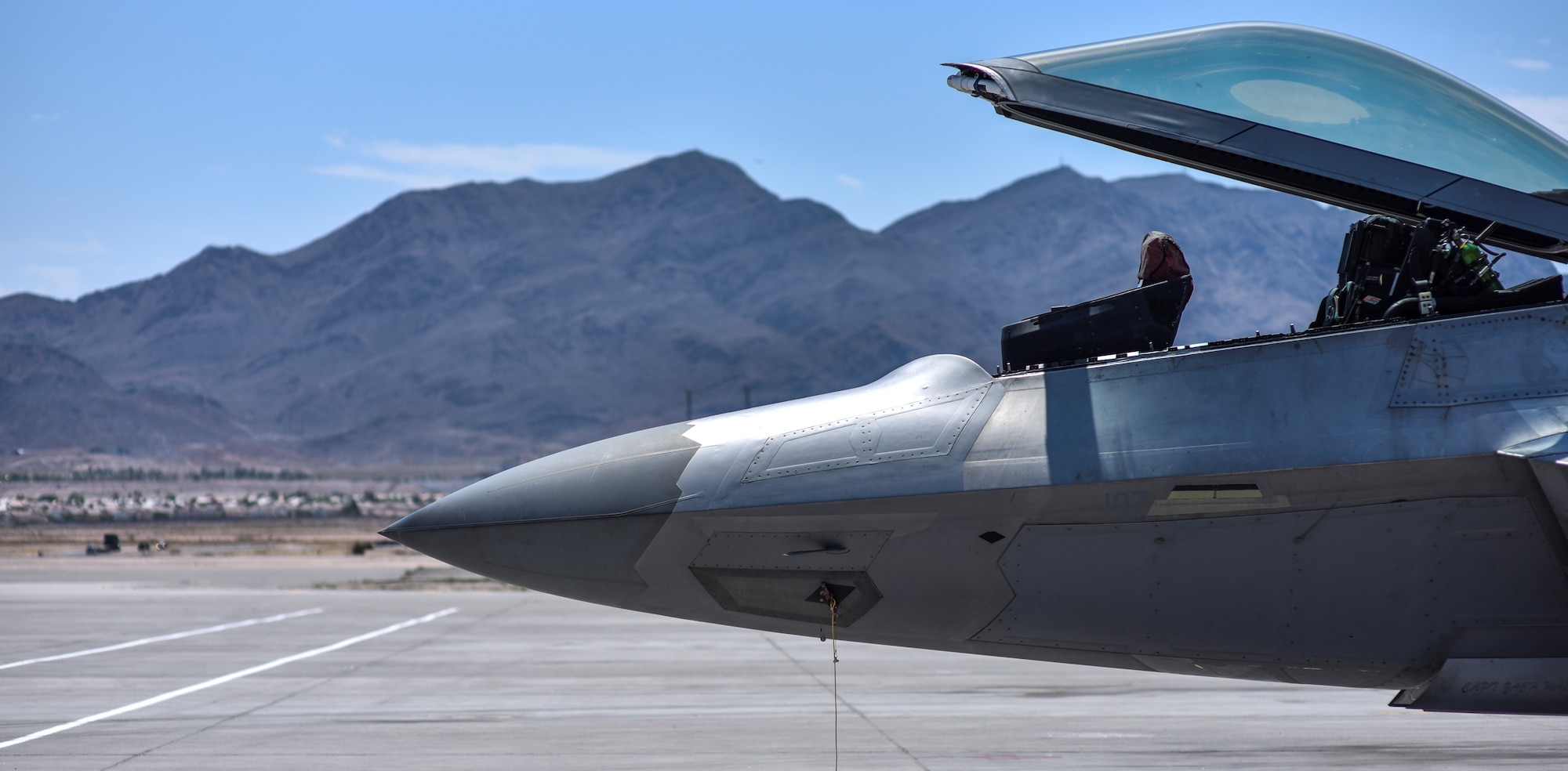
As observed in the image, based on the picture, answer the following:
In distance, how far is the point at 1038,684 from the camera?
16891 millimetres

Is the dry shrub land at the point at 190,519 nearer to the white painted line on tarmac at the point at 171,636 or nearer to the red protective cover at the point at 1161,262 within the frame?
the white painted line on tarmac at the point at 171,636

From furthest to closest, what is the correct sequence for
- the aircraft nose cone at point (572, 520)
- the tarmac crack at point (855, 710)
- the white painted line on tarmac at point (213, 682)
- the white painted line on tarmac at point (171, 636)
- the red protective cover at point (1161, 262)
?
the white painted line on tarmac at point (171, 636) → the white painted line on tarmac at point (213, 682) → the tarmac crack at point (855, 710) → the red protective cover at point (1161, 262) → the aircraft nose cone at point (572, 520)

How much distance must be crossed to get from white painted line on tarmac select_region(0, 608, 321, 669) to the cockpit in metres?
18.8

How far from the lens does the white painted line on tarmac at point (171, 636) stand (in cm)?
1959

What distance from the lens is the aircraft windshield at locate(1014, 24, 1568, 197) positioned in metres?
6.76

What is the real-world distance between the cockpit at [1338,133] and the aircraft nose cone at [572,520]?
227 cm

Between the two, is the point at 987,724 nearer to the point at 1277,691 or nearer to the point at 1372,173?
the point at 1277,691

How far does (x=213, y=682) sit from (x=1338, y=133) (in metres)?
16.1

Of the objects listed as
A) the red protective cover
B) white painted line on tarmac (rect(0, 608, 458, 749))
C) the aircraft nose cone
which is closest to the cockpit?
the red protective cover

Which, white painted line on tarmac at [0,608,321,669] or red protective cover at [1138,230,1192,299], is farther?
white painted line on tarmac at [0,608,321,669]

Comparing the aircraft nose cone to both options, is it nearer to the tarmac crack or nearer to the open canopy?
the open canopy

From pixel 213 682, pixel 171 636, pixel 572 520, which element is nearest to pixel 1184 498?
pixel 572 520

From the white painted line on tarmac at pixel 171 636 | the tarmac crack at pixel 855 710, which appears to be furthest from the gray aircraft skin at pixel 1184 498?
the white painted line on tarmac at pixel 171 636

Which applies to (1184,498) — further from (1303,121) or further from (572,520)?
(572,520)
